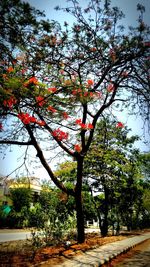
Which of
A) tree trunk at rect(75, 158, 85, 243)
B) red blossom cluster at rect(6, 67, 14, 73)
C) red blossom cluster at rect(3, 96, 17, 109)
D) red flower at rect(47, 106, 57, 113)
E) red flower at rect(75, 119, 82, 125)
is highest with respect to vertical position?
red flower at rect(75, 119, 82, 125)

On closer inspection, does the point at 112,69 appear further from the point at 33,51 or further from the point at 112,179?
the point at 112,179

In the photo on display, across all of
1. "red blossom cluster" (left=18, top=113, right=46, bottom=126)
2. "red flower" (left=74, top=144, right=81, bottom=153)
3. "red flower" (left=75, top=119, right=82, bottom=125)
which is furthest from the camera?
"red flower" (left=74, top=144, right=81, bottom=153)

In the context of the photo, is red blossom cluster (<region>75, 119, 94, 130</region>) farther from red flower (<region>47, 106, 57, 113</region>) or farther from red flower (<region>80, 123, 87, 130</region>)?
red flower (<region>47, 106, 57, 113</region>)

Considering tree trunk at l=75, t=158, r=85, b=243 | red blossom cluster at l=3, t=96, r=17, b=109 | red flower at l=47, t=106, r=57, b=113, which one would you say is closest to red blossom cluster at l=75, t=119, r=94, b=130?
tree trunk at l=75, t=158, r=85, b=243

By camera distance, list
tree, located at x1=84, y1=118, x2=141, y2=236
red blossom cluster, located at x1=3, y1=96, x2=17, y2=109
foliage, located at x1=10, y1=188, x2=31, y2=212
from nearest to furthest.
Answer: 1. red blossom cluster, located at x1=3, y1=96, x2=17, y2=109
2. tree, located at x1=84, y1=118, x2=141, y2=236
3. foliage, located at x1=10, y1=188, x2=31, y2=212

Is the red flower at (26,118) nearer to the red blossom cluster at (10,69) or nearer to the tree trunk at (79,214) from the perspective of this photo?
the red blossom cluster at (10,69)

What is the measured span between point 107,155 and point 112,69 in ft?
19.8

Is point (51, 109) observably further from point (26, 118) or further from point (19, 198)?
point (19, 198)

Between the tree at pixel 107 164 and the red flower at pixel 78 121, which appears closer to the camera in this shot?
the red flower at pixel 78 121

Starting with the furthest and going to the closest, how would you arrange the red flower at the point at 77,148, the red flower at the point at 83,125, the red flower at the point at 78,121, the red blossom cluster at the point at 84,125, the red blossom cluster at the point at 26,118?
the red flower at the point at 77,148 < the red flower at the point at 83,125 < the red blossom cluster at the point at 84,125 < the red flower at the point at 78,121 < the red blossom cluster at the point at 26,118

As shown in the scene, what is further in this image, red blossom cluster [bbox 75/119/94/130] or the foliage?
the foliage

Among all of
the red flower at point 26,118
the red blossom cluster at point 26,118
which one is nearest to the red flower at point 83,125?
the red blossom cluster at point 26,118

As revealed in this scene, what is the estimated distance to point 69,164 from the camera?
1739 centimetres

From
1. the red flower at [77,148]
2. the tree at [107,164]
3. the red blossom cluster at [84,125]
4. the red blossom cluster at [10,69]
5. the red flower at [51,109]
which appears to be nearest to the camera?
the red blossom cluster at [10,69]
